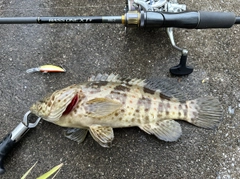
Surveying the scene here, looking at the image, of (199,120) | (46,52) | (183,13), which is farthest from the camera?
(46,52)

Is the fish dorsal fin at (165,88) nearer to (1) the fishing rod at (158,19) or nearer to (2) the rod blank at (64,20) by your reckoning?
(1) the fishing rod at (158,19)

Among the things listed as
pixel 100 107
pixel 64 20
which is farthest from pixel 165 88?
pixel 64 20

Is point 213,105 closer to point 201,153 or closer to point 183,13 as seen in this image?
point 201,153

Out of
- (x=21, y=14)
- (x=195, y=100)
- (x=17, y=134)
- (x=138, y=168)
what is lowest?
(x=138, y=168)

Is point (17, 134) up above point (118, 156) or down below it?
above

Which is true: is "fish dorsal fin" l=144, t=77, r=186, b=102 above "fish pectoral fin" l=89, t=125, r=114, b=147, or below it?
above

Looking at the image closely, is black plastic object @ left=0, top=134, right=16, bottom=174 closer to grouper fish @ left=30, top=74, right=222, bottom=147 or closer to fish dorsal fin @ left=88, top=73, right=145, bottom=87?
grouper fish @ left=30, top=74, right=222, bottom=147

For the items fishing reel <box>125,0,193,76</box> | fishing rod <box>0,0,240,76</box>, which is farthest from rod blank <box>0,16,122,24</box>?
fishing reel <box>125,0,193,76</box>

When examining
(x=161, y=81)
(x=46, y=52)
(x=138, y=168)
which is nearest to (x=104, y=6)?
(x=46, y=52)
